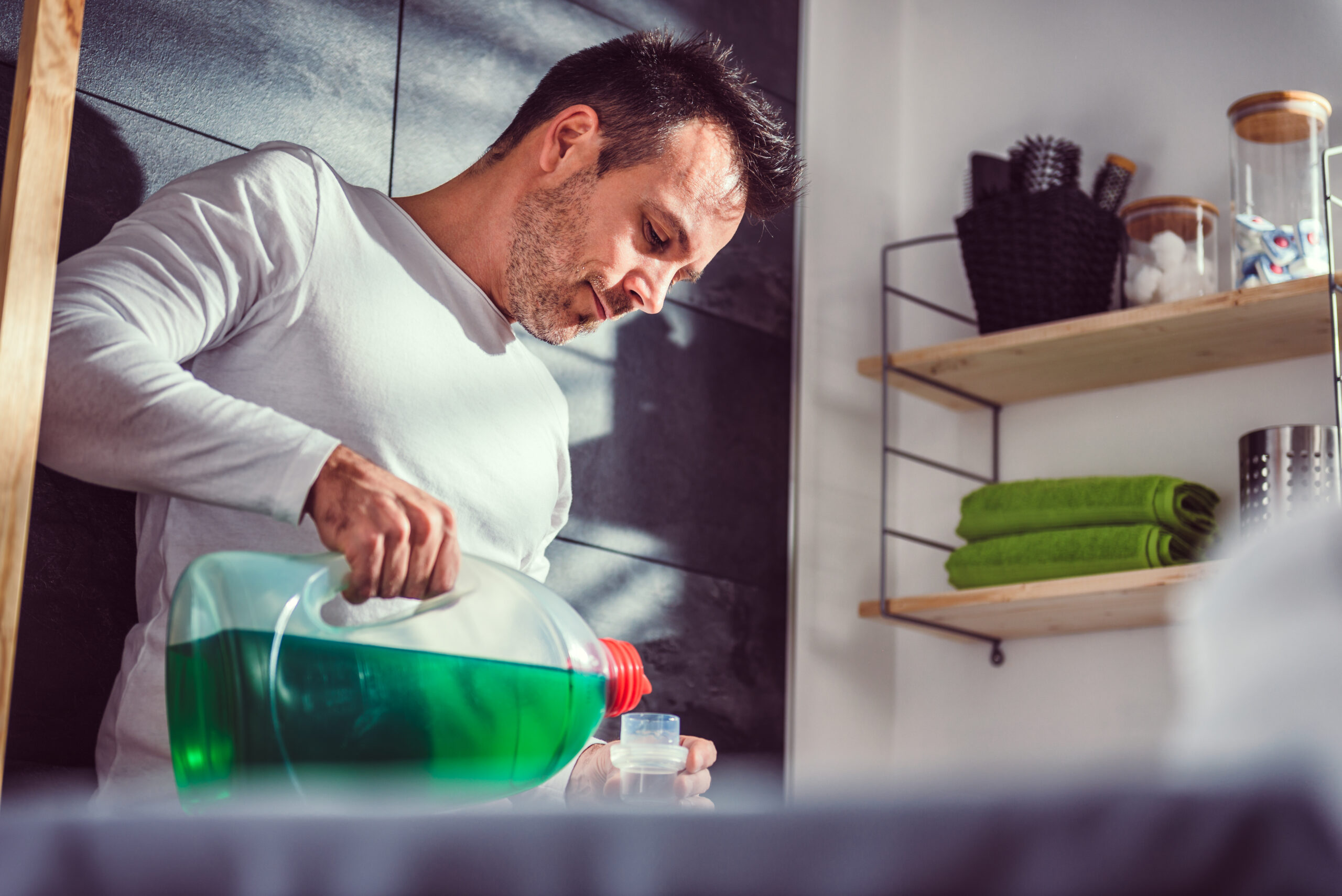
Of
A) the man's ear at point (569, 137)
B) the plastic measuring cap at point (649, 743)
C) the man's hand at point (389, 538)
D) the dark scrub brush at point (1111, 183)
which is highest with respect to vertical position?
the dark scrub brush at point (1111, 183)

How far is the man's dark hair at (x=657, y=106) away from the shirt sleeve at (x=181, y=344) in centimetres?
31

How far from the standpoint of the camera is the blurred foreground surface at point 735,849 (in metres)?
0.20

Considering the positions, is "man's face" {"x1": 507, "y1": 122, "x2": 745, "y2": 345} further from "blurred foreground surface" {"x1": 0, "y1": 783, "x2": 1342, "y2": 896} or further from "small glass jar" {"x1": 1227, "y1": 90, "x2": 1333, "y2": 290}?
"blurred foreground surface" {"x1": 0, "y1": 783, "x2": 1342, "y2": 896}

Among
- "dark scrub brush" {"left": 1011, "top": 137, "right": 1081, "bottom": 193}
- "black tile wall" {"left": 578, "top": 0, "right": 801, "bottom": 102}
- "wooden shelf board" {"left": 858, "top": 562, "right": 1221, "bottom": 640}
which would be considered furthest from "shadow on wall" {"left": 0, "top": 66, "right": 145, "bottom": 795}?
"dark scrub brush" {"left": 1011, "top": 137, "right": 1081, "bottom": 193}

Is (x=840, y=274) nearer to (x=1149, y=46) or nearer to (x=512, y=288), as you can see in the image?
(x=1149, y=46)

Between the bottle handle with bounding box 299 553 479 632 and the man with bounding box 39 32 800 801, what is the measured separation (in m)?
0.02

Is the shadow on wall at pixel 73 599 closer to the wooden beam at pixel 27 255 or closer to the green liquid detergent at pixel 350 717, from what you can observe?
the wooden beam at pixel 27 255

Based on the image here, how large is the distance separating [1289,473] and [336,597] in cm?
119

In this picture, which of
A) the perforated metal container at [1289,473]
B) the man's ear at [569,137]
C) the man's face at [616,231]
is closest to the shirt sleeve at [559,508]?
the man's face at [616,231]

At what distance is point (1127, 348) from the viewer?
67.7 inches

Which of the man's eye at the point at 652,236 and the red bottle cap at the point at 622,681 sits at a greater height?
the man's eye at the point at 652,236

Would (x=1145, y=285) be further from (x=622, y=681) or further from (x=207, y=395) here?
(x=207, y=395)

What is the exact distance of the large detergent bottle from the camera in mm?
647

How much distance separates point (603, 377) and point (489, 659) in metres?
0.86
